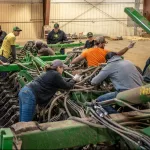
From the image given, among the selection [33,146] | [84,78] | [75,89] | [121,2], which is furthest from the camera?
[121,2]

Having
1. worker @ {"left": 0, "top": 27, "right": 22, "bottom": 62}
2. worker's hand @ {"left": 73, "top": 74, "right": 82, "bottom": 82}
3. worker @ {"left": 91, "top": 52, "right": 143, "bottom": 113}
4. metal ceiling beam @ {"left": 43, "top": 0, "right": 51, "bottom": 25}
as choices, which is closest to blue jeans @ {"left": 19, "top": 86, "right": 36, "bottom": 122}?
worker's hand @ {"left": 73, "top": 74, "right": 82, "bottom": 82}

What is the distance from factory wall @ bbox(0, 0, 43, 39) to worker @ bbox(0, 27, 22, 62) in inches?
486

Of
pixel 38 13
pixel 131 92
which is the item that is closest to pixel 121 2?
pixel 38 13

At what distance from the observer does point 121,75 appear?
484 cm

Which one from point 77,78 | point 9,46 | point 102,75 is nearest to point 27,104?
point 77,78

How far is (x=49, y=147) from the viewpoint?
9.46ft

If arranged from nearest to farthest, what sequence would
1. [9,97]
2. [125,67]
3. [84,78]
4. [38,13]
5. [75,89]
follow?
[125,67] < [75,89] < [84,78] < [9,97] < [38,13]

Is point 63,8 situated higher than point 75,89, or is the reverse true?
point 63,8

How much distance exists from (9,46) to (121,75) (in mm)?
4986

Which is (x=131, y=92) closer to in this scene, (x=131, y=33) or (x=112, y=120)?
(x=112, y=120)

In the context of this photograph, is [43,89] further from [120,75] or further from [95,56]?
[95,56]

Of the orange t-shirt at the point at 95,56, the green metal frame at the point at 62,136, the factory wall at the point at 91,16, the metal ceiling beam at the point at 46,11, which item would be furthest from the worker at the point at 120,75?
the factory wall at the point at 91,16

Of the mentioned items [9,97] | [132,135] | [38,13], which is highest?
[38,13]

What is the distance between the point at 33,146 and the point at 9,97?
187 inches
